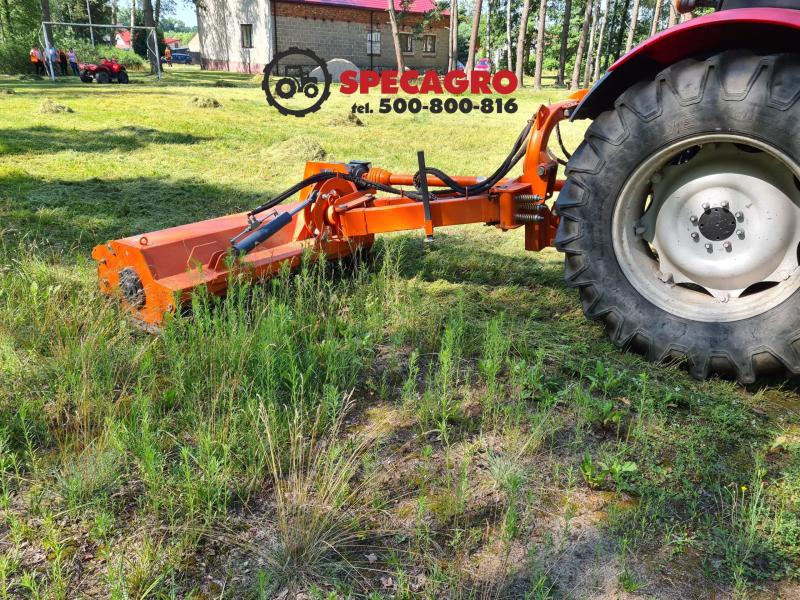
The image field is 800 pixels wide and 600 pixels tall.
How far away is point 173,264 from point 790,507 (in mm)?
2877

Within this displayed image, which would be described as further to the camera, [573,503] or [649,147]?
[649,147]

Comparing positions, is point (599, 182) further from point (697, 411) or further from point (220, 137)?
point (220, 137)

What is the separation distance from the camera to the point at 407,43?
37562 millimetres

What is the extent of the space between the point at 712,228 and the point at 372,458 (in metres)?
1.74

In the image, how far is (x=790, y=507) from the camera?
6.53 ft

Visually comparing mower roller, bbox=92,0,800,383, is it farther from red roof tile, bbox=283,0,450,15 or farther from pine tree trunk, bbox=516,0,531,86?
red roof tile, bbox=283,0,450,15

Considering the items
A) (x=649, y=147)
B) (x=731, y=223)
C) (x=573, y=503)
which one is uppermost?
(x=649, y=147)

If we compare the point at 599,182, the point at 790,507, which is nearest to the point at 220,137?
the point at 599,182

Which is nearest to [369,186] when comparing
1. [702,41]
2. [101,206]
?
[702,41]

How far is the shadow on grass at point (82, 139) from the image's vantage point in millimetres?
8234

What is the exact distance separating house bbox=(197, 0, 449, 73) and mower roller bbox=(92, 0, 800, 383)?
91.7ft

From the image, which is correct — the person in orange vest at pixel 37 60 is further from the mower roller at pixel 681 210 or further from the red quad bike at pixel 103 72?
the mower roller at pixel 681 210

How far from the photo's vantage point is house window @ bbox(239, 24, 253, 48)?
33.1 m

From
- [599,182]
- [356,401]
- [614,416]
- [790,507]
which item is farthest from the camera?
[599,182]
